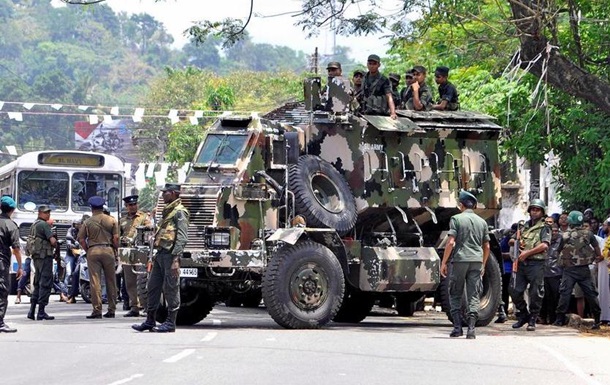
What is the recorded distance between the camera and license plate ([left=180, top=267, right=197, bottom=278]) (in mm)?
19812

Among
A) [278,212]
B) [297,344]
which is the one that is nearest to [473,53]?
[278,212]

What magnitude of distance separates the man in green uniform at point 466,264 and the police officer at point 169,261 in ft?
11.2

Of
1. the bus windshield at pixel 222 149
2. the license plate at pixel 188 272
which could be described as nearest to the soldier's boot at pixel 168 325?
the license plate at pixel 188 272

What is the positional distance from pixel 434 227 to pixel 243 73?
249 feet

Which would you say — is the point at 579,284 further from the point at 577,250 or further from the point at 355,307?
the point at 355,307

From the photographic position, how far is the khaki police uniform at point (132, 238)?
23031 mm

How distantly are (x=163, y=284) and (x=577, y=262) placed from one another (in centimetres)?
702

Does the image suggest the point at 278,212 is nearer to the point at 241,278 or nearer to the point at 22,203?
the point at 241,278

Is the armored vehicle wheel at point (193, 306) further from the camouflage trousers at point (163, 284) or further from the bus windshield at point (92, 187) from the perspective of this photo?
the bus windshield at point (92, 187)

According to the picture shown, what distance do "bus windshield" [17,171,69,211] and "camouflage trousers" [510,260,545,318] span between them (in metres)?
13.2

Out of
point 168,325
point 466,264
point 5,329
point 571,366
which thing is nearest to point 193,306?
point 168,325

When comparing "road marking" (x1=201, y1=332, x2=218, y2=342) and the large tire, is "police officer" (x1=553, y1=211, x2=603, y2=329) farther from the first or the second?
"road marking" (x1=201, y1=332, x2=218, y2=342)

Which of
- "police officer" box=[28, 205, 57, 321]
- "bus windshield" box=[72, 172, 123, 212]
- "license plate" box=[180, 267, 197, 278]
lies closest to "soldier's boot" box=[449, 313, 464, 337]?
"license plate" box=[180, 267, 197, 278]

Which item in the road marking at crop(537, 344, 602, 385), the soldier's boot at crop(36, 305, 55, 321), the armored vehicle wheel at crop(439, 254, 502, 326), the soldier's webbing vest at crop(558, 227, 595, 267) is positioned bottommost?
the road marking at crop(537, 344, 602, 385)
